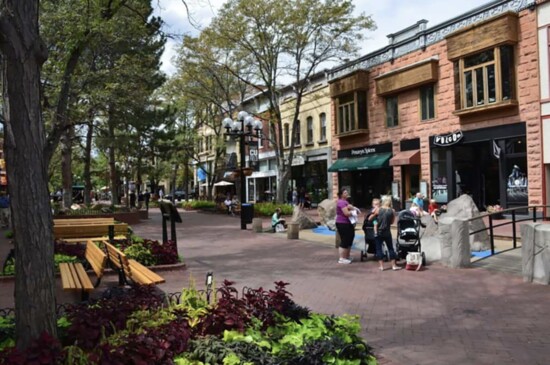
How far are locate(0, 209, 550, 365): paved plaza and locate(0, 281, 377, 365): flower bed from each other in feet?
Result: 3.10

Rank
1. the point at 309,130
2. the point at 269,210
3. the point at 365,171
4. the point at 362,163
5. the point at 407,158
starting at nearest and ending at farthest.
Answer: the point at 407,158 → the point at 269,210 → the point at 362,163 → the point at 365,171 → the point at 309,130

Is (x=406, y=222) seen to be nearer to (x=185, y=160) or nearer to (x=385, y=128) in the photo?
(x=385, y=128)

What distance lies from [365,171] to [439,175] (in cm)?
723

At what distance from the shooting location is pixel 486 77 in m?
21.3

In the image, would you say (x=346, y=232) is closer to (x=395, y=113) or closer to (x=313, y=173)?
(x=395, y=113)

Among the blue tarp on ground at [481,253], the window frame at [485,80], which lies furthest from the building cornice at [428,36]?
the blue tarp on ground at [481,253]

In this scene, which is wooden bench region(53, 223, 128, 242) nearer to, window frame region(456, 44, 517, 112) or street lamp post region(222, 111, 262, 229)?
street lamp post region(222, 111, 262, 229)

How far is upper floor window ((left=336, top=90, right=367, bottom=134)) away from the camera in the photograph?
29547 millimetres

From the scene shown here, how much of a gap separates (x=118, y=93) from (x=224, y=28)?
10.2 m

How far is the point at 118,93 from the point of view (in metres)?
18.0

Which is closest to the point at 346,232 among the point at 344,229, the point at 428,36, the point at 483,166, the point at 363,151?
the point at 344,229

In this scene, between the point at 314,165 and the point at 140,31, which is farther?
the point at 314,165

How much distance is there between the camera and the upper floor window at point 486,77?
66.6ft

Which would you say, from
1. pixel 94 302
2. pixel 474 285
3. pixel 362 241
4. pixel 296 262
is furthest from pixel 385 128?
pixel 94 302
